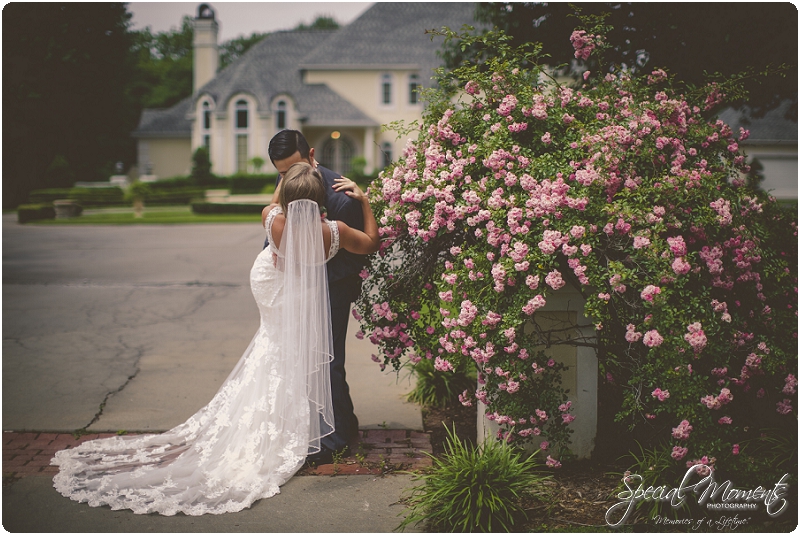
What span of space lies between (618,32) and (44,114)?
8219 millimetres

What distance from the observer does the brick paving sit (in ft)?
13.9

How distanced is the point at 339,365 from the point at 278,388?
0.43 metres

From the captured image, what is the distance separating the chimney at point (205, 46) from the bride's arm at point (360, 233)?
3926 centimetres

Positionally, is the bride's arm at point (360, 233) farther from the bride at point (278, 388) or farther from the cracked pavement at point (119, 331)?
the cracked pavement at point (119, 331)

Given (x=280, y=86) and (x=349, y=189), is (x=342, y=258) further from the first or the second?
(x=280, y=86)

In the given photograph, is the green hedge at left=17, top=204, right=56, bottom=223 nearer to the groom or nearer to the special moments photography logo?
the groom

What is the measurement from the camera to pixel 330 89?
38188 millimetres

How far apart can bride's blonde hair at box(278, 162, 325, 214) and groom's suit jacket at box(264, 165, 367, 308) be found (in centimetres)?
11

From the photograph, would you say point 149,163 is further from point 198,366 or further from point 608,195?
point 608,195

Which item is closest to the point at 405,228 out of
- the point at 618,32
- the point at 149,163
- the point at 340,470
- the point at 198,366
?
the point at 340,470

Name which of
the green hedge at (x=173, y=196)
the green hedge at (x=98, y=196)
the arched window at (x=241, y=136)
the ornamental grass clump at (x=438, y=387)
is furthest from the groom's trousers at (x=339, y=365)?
the arched window at (x=241, y=136)

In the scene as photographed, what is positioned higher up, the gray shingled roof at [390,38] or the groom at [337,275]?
the gray shingled roof at [390,38]

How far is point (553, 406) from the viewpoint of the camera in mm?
3762

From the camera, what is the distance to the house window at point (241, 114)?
36844mm
